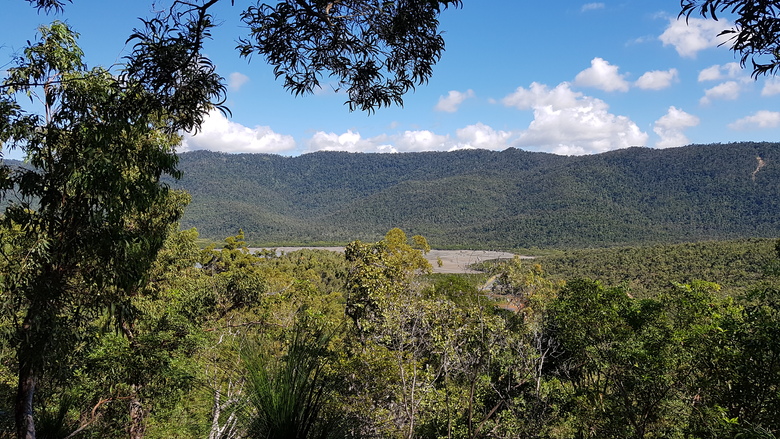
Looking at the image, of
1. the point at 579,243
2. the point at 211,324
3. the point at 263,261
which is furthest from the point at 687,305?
the point at 579,243

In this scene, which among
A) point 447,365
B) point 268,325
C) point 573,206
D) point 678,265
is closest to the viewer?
point 268,325

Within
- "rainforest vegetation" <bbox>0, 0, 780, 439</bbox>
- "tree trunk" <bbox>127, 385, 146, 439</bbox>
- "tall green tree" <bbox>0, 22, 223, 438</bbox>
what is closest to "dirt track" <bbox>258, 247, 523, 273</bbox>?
"rainforest vegetation" <bbox>0, 0, 780, 439</bbox>

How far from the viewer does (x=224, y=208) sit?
138 m

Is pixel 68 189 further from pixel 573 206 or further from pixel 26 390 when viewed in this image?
pixel 573 206

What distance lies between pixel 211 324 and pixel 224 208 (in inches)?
5369

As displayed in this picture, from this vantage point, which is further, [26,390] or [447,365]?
[447,365]

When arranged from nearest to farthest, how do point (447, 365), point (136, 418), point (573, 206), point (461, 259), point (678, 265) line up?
point (447, 365) → point (136, 418) → point (461, 259) → point (678, 265) → point (573, 206)

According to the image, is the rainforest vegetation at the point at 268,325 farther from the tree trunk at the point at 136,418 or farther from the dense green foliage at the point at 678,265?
the dense green foliage at the point at 678,265

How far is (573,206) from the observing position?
116 metres

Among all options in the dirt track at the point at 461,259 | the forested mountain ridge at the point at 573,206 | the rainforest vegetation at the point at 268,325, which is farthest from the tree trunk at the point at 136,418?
the forested mountain ridge at the point at 573,206

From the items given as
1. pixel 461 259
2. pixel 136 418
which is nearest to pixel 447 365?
pixel 136 418

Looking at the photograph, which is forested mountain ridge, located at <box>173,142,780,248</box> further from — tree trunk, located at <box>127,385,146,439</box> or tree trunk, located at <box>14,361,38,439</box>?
tree trunk, located at <box>14,361,38,439</box>

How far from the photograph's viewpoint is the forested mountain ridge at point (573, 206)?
9731 centimetres

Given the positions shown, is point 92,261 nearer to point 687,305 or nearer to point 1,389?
point 1,389
